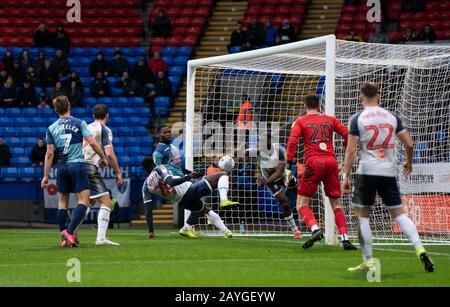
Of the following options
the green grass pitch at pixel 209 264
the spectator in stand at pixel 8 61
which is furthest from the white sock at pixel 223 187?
the spectator in stand at pixel 8 61

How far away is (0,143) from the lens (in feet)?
89.5

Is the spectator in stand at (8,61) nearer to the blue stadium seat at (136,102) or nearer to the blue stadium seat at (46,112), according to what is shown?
the blue stadium seat at (46,112)

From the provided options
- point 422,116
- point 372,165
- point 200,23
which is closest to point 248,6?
point 200,23

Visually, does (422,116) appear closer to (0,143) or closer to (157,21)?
(0,143)

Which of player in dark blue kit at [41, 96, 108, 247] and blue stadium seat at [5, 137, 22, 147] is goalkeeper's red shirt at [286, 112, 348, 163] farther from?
blue stadium seat at [5, 137, 22, 147]

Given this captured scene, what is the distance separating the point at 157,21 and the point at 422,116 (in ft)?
52.2

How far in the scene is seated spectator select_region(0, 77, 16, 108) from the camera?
2948cm

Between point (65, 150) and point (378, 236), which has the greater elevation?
point (65, 150)

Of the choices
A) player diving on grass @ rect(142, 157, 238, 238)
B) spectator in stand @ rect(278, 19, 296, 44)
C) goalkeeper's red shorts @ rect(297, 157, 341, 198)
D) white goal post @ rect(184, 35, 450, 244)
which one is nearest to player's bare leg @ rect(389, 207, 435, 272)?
goalkeeper's red shorts @ rect(297, 157, 341, 198)

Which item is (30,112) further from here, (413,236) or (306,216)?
(413,236)

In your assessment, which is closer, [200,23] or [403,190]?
[403,190]

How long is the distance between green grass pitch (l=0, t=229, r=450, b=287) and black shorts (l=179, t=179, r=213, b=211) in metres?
1.30

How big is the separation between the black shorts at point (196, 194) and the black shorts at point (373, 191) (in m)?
6.65
